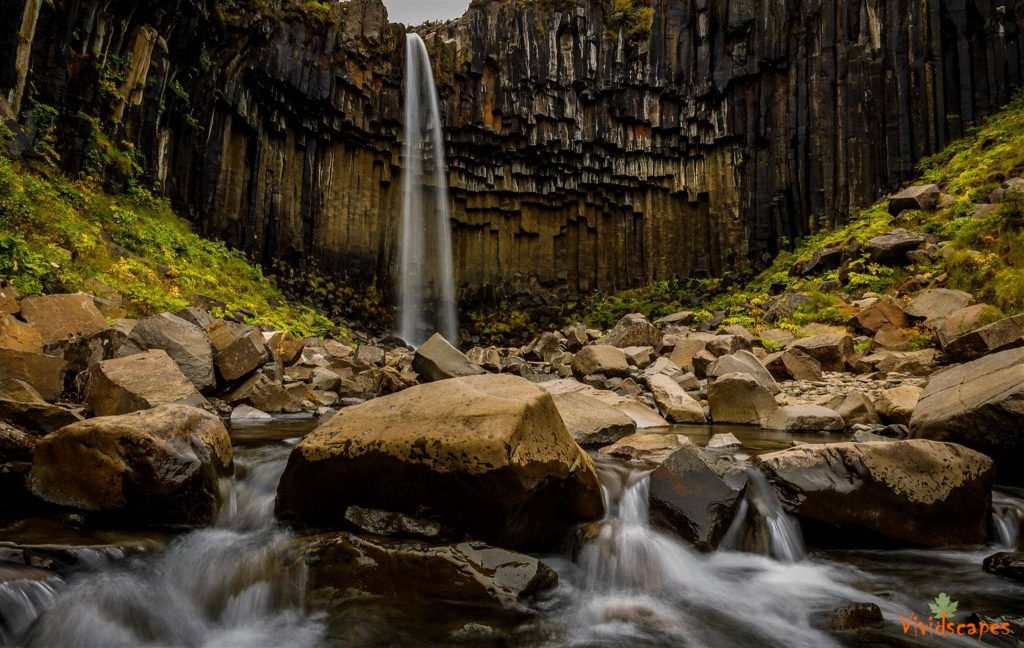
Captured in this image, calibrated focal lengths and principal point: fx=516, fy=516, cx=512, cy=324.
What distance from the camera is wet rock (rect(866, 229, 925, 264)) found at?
13711 millimetres

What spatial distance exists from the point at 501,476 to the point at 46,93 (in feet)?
52.8

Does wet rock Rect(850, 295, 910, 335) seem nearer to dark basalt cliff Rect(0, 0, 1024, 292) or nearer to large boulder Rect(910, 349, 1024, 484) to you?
large boulder Rect(910, 349, 1024, 484)

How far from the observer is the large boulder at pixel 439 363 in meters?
8.99

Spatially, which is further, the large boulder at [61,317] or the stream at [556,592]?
the large boulder at [61,317]

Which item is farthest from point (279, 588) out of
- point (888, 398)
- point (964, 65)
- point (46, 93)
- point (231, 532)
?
point (964, 65)

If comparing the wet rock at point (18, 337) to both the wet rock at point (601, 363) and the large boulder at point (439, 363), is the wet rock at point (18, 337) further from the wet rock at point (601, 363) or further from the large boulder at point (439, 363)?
the wet rock at point (601, 363)

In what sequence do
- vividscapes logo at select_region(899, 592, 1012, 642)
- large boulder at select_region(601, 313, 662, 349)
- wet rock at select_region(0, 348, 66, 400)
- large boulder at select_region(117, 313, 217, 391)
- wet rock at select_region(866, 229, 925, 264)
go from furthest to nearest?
large boulder at select_region(601, 313, 662, 349)
wet rock at select_region(866, 229, 925, 264)
large boulder at select_region(117, 313, 217, 391)
wet rock at select_region(0, 348, 66, 400)
vividscapes logo at select_region(899, 592, 1012, 642)

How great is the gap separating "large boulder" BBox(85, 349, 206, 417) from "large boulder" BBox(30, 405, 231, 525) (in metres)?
1.89

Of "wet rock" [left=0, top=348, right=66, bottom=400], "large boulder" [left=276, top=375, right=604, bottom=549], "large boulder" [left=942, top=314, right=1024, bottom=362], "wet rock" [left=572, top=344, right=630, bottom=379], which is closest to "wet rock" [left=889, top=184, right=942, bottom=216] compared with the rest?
"large boulder" [left=942, top=314, right=1024, bottom=362]

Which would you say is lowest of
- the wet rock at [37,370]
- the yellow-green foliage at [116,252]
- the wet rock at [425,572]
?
the wet rock at [425,572]

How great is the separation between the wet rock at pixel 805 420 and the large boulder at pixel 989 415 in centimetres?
167

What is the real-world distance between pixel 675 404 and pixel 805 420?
1.76 metres

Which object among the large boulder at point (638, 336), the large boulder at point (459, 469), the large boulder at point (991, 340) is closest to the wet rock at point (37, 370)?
the large boulder at point (459, 469)

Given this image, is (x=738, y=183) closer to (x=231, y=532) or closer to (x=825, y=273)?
(x=825, y=273)
